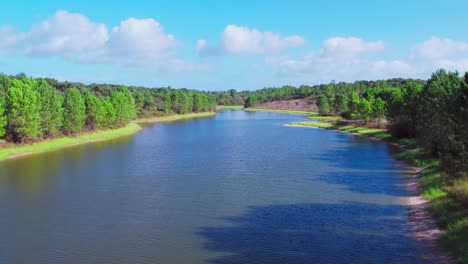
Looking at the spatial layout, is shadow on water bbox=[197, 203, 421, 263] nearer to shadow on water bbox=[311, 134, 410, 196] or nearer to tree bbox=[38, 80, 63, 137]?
shadow on water bbox=[311, 134, 410, 196]

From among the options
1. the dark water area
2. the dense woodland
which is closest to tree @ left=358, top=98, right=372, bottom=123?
the dense woodland

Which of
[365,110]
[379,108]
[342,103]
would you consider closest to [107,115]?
[365,110]

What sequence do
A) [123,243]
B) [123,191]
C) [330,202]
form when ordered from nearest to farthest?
[123,243] < [330,202] < [123,191]

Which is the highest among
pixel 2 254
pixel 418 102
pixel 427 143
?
pixel 418 102

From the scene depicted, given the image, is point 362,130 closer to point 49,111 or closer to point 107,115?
point 107,115

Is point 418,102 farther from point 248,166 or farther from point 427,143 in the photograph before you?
point 248,166

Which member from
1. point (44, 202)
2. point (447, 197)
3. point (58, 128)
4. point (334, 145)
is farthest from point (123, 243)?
point (58, 128)
